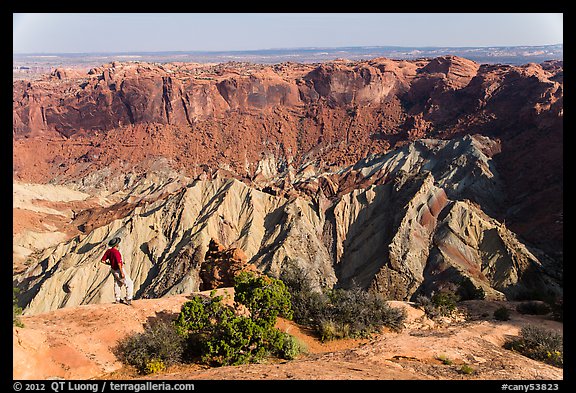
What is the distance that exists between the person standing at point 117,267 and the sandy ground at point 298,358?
39cm

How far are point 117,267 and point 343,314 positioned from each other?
279 inches

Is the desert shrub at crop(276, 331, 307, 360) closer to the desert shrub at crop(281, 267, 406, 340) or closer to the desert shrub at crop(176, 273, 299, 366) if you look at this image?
the desert shrub at crop(176, 273, 299, 366)

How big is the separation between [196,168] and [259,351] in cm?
7078

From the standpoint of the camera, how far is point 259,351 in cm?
1053

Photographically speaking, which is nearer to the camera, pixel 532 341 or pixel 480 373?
pixel 480 373

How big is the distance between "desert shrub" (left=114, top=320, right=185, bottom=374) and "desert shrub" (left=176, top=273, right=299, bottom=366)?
48cm

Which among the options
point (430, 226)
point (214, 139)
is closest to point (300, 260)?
point (430, 226)

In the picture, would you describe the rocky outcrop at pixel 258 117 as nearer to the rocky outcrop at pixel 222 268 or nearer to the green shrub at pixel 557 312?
the rocky outcrop at pixel 222 268

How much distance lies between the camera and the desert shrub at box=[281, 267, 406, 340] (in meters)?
13.3

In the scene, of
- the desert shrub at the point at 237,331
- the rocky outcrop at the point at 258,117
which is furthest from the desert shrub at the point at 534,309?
the rocky outcrop at the point at 258,117

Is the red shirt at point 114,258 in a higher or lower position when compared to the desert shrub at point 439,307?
higher

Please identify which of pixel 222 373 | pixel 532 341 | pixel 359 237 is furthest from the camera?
→ pixel 359 237

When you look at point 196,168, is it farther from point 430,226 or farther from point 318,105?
point 430,226

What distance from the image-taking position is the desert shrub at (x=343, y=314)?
43.5ft
